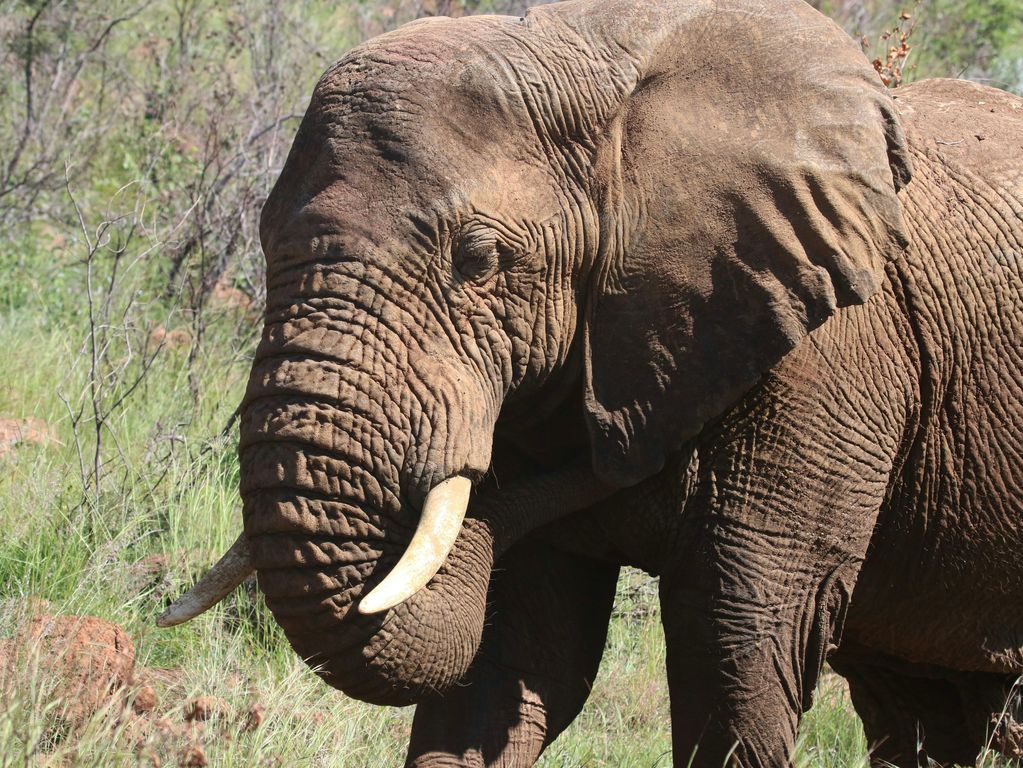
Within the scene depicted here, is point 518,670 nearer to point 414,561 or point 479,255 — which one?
point 414,561

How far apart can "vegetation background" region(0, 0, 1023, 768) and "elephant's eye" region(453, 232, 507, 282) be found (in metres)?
0.90

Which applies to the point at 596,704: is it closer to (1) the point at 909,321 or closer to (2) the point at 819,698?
(2) the point at 819,698

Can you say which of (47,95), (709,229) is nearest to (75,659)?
(709,229)

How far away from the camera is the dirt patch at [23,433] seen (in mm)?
6148

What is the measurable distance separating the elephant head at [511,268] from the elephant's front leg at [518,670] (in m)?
0.53

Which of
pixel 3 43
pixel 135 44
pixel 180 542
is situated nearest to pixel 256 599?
pixel 180 542

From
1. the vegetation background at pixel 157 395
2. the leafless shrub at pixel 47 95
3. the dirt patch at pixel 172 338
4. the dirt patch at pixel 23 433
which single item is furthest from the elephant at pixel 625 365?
the leafless shrub at pixel 47 95

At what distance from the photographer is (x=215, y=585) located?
11.8ft

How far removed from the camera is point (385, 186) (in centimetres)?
342

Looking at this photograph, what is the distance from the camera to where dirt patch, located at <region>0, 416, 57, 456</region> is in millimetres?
6148

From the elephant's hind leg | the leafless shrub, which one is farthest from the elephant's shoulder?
the leafless shrub

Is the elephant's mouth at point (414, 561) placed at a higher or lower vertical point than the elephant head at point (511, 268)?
lower

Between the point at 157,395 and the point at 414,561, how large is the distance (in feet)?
13.2

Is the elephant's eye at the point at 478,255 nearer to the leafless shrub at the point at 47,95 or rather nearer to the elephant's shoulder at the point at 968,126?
the elephant's shoulder at the point at 968,126
